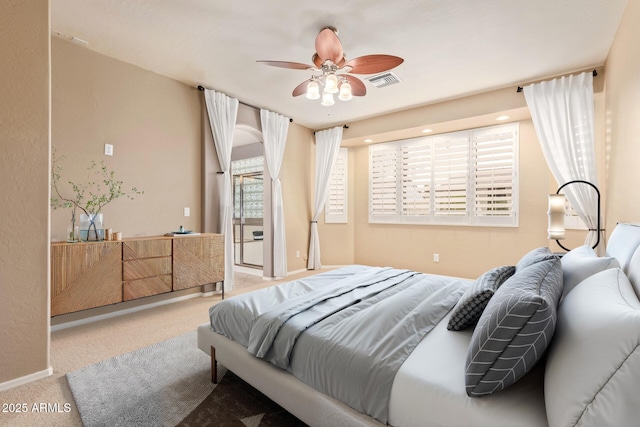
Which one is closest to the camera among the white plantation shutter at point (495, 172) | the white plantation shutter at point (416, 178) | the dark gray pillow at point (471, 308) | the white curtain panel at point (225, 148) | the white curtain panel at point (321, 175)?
the dark gray pillow at point (471, 308)

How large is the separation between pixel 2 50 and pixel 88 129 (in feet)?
4.15

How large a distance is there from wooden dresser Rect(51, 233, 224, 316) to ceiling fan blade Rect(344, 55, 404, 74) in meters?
2.53

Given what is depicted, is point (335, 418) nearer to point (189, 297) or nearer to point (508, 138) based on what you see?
point (189, 297)

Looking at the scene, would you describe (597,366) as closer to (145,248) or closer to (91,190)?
(145,248)

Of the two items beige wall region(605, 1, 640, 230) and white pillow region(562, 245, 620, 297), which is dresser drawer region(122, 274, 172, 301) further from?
beige wall region(605, 1, 640, 230)

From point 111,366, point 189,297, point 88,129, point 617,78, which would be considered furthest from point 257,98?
point 617,78

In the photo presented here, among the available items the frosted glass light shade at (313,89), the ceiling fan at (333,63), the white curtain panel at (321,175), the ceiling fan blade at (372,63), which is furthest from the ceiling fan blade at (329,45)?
the white curtain panel at (321,175)

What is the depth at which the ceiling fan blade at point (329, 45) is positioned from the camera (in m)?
2.60

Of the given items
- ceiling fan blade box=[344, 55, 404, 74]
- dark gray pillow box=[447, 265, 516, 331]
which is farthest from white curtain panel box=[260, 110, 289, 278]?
dark gray pillow box=[447, 265, 516, 331]

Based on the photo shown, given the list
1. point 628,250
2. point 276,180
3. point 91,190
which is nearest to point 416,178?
point 276,180

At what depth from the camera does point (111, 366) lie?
221cm

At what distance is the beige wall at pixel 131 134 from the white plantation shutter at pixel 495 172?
4.07 meters

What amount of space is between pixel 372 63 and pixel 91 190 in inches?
122

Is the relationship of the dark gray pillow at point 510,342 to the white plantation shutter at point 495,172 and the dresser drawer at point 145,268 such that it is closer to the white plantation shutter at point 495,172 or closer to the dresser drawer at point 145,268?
the dresser drawer at point 145,268
